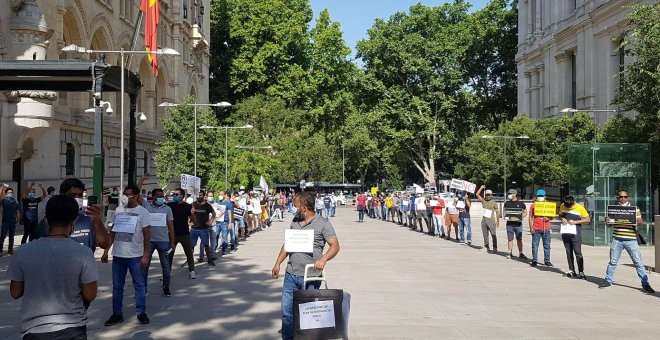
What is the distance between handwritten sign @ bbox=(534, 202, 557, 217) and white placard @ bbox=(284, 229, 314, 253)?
9294 mm

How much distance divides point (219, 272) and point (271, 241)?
29.9ft

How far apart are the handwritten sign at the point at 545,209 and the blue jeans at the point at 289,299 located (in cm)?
912

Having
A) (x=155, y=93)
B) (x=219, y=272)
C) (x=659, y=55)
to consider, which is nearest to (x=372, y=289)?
(x=219, y=272)

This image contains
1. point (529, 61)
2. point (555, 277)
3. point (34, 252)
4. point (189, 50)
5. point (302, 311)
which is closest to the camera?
point (34, 252)

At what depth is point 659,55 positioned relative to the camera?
22891 millimetres

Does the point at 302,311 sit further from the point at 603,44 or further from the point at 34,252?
the point at 603,44

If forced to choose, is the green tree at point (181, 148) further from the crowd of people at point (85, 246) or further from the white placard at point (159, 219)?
the white placard at point (159, 219)

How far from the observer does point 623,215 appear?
12.0m

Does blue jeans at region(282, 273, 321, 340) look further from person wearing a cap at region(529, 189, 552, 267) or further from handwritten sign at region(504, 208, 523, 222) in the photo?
handwritten sign at region(504, 208, 523, 222)

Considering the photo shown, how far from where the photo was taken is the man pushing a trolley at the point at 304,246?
7.33 meters

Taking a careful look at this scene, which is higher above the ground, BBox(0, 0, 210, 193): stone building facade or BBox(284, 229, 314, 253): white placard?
BBox(0, 0, 210, 193): stone building facade

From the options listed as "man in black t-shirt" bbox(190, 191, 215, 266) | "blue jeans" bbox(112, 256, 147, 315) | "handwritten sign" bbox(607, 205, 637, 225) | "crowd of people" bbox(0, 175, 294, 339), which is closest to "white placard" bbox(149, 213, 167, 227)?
"crowd of people" bbox(0, 175, 294, 339)

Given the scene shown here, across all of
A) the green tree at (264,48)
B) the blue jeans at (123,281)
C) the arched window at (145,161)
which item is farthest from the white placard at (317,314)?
the green tree at (264,48)

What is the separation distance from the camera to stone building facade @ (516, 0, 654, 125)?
43.6 m
